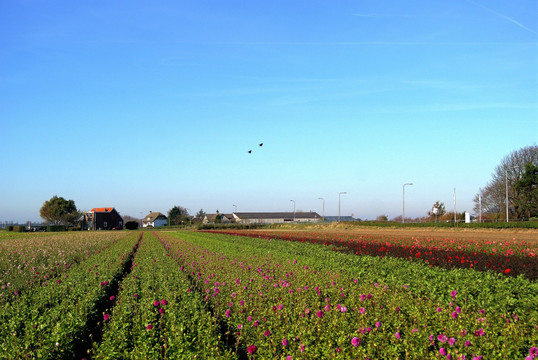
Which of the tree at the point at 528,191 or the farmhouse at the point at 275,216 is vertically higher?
the tree at the point at 528,191

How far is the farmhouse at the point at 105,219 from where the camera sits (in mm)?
106625

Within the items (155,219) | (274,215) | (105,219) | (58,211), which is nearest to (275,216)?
(274,215)

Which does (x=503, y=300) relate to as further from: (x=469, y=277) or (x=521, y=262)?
(x=521, y=262)

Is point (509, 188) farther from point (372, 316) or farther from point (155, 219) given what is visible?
point (155, 219)

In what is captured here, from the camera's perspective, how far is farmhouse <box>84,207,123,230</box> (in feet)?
350

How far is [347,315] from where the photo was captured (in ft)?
21.2

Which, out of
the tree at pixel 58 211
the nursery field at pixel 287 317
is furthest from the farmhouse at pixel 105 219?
the nursery field at pixel 287 317

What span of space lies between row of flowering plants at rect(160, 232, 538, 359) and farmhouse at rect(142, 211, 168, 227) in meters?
136

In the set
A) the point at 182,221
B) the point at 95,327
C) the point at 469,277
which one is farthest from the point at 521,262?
the point at 182,221

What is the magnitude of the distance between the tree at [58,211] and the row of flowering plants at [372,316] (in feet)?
347

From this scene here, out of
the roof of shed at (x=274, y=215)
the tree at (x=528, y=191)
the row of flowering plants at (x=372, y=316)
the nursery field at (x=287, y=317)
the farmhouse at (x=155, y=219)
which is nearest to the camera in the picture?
the row of flowering plants at (x=372, y=316)

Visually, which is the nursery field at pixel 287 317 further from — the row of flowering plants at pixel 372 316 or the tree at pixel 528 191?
the tree at pixel 528 191

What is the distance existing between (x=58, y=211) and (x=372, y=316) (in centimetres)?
11142

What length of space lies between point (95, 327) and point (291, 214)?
15007 centimetres
